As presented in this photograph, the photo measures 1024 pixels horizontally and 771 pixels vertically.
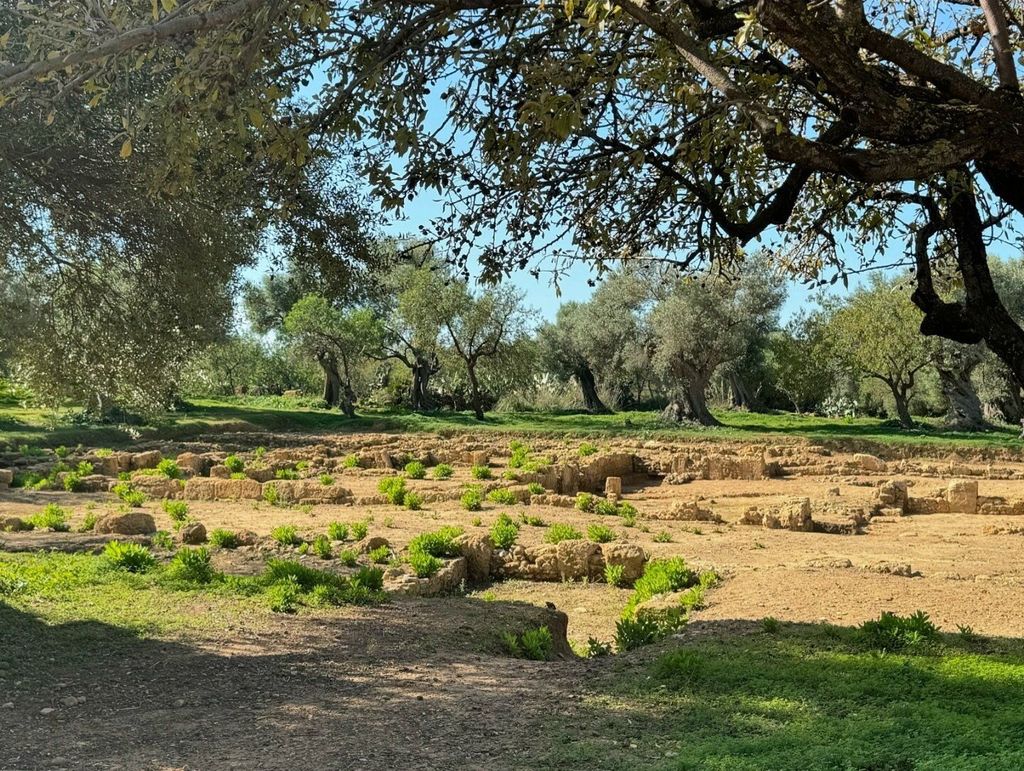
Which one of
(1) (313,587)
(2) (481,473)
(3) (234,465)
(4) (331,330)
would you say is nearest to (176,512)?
(1) (313,587)

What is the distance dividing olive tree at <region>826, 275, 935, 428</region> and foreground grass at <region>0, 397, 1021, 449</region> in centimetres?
240

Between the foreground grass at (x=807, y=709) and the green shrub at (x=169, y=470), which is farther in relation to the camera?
the green shrub at (x=169, y=470)

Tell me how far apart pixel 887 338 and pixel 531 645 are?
105 ft

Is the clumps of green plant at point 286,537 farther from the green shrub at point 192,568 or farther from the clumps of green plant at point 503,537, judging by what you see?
the clumps of green plant at point 503,537

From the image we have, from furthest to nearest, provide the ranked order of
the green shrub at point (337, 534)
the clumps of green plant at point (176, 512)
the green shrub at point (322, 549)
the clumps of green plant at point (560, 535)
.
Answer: the clumps of green plant at point (176, 512) → the clumps of green plant at point (560, 535) → the green shrub at point (337, 534) → the green shrub at point (322, 549)

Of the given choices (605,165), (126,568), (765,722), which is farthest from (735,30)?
(126,568)

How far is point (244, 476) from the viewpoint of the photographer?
74.3ft

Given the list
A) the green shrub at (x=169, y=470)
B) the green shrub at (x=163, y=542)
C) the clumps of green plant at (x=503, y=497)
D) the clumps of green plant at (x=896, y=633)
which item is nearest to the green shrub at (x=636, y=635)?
the clumps of green plant at (x=896, y=633)

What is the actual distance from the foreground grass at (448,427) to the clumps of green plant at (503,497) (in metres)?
13.1

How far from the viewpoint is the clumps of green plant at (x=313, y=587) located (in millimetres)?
9078

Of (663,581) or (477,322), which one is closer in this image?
(663,581)

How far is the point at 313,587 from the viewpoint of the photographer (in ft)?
31.9

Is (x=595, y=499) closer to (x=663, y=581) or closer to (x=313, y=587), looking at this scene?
(x=663, y=581)

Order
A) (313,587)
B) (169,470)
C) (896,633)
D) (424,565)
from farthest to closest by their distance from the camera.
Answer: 1. (169,470)
2. (424,565)
3. (313,587)
4. (896,633)
